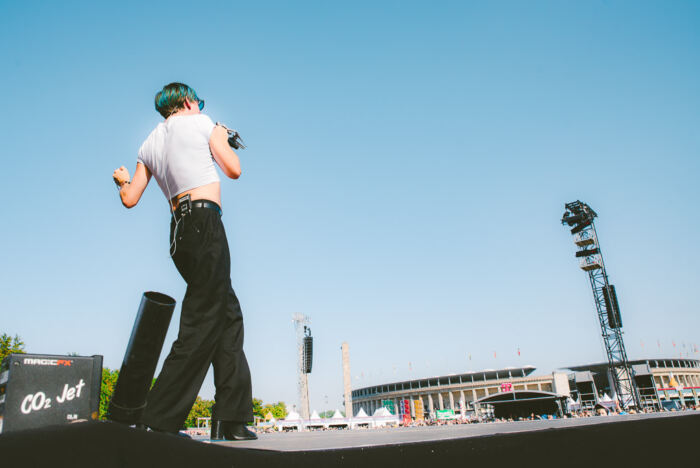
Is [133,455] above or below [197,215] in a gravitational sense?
below

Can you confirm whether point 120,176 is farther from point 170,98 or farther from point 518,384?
point 518,384

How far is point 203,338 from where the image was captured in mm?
1565

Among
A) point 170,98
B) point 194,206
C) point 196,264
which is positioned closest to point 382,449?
point 196,264

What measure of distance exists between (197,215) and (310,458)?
119 cm

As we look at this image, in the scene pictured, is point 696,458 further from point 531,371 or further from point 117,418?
point 531,371

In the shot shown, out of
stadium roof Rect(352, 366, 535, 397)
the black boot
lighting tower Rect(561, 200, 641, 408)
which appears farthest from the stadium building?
the black boot

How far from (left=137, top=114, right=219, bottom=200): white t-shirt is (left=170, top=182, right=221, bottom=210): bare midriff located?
0.05ft

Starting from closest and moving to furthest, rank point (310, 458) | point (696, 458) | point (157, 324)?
point (310, 458) → point (157, 324) → point (696, 458)

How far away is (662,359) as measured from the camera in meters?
70.4

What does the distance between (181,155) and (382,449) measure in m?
1.47

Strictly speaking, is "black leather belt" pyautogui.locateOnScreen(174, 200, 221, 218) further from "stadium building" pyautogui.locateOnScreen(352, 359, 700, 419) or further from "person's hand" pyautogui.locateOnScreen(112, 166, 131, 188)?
"stadium building" pyautogui.locateOnScreen(352, 359, 700, 419)

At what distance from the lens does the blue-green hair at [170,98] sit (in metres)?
2.00

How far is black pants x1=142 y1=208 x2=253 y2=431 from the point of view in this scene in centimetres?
146

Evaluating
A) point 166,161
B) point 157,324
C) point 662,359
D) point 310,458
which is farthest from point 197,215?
point 662,359
